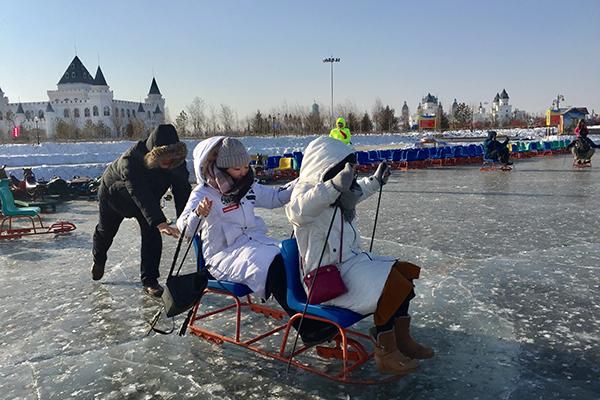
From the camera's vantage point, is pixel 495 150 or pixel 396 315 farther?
pixel 495 150

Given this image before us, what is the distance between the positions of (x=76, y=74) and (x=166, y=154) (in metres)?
102

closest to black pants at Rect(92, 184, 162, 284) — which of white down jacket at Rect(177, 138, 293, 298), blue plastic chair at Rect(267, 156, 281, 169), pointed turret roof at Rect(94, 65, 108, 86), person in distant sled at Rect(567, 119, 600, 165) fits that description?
white down jacket at Rect(177, 138, 293, 298)

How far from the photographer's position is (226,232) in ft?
11.0

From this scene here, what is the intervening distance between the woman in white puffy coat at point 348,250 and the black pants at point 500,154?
47.0 feet

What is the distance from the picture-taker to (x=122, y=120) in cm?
9588

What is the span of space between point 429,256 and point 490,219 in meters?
2.60

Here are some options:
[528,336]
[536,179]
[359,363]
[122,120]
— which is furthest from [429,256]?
[122,120]

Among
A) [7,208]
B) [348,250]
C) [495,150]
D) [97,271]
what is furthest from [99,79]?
[348,250]

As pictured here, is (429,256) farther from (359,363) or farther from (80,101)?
(80,101)

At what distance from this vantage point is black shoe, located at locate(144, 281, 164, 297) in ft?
14.6

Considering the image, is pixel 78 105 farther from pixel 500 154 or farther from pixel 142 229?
pixel 142 229

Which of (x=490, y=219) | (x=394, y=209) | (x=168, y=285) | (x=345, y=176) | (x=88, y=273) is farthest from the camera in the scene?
(x=394, y=209)

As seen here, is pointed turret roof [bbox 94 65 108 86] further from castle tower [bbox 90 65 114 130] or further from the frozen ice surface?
the frozen ice surface

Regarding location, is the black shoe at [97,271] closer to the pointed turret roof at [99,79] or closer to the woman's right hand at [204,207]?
the woman's right hand at [204,207]
